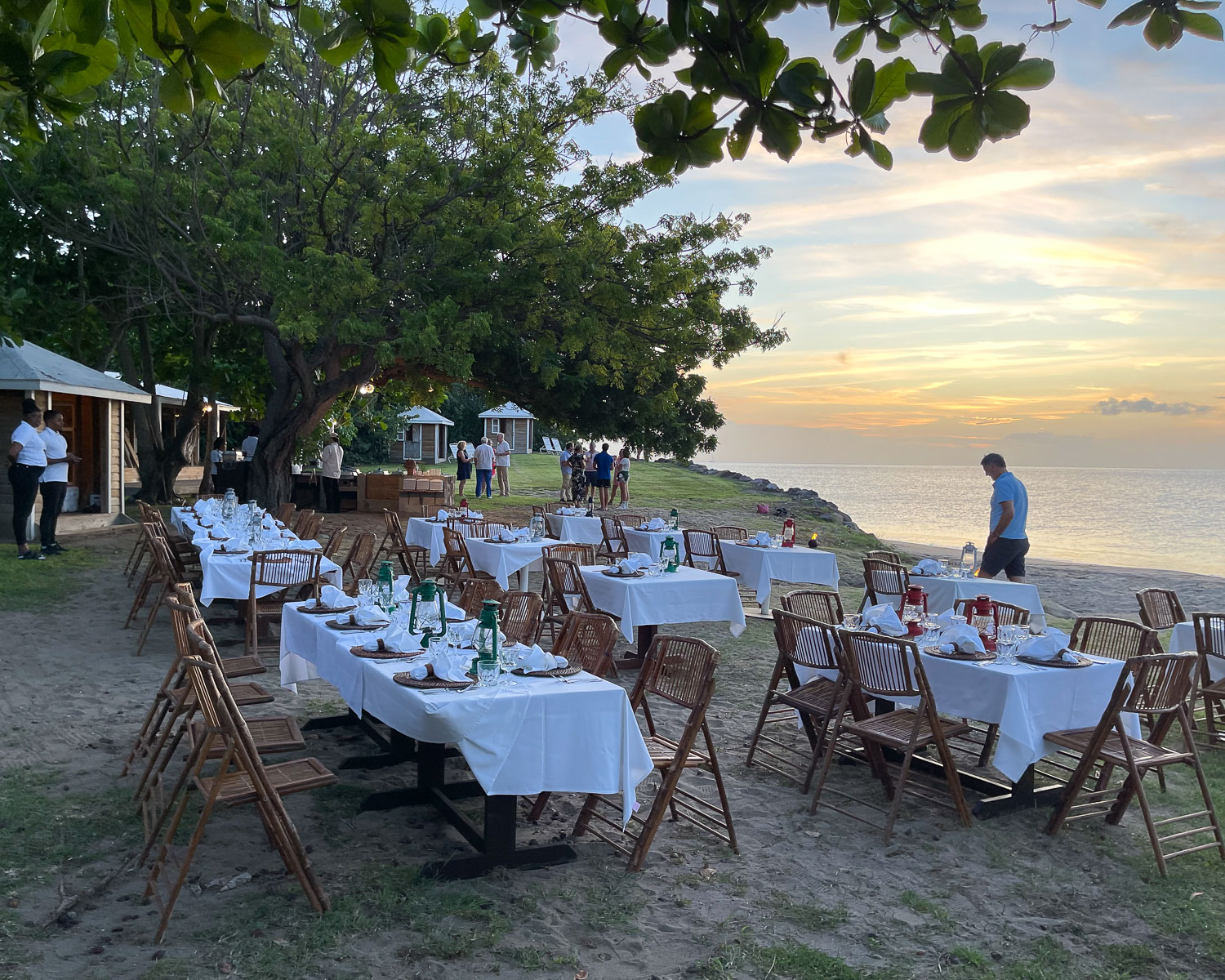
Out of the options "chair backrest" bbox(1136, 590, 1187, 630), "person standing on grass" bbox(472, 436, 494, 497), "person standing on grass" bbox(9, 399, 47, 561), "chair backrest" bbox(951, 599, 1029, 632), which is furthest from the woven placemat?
"person standing on grass" bbox(472, 436, 494, 497)

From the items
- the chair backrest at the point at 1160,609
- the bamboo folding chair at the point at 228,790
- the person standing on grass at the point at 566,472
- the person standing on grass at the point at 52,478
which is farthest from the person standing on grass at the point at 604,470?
the bamboo folding chair at the point at 228,790

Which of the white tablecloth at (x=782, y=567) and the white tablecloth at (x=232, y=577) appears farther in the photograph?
the white tablecloth at (x=782, y=567)

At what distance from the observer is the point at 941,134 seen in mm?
1930

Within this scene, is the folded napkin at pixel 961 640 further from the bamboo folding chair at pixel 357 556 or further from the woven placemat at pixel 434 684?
the bamboo folding chair at pixel 357 556

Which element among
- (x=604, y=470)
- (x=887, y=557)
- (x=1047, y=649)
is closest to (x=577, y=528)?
(x=887, y=557)

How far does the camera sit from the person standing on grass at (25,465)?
12.8 meters

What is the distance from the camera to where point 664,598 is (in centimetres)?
820

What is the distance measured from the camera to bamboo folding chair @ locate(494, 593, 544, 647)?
5.71 meters

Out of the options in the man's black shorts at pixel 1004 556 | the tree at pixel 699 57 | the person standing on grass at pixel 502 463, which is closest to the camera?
the tree at pixel 699 57

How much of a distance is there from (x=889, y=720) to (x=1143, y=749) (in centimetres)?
124

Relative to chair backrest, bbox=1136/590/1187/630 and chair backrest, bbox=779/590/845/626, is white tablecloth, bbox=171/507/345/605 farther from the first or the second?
chair backrest, bbox=1136/590/1187/630

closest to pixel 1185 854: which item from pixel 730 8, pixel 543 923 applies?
pixel 543 923

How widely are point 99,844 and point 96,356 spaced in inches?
764

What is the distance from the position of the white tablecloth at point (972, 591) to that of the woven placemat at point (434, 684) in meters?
5.82
